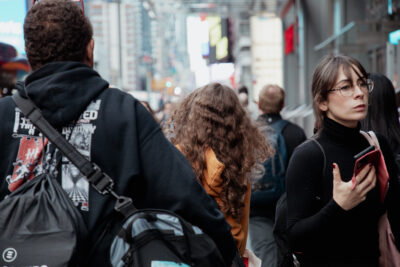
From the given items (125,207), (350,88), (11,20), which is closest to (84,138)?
(125,207)

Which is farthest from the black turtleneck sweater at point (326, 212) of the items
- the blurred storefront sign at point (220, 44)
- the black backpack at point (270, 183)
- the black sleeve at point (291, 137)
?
the blurred storefront sign at point (220, 44)

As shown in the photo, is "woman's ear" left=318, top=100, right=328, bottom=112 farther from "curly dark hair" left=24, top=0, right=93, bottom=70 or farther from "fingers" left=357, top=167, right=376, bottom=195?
"curly dark hair" left=24, top=0, right=93, bottom=70

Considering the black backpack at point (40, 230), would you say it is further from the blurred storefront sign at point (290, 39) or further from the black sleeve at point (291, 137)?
the blurred storefront sign at point (290, 39)

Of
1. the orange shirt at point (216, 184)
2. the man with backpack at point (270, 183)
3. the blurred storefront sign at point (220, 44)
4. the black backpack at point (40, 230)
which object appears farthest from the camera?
the blurred storefront sign at point (220, 44)

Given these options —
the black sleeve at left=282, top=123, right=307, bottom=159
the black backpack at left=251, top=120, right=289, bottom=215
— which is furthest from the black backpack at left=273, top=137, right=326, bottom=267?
the black sleeve at left=282, top=123, right=307, bottom=159

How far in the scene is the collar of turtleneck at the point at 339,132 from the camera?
2967 mm

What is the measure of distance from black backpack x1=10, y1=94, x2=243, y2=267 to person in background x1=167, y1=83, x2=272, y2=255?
1210 millimetres

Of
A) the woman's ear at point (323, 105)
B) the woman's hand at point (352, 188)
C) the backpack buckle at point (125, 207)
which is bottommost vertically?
the woman's hand at point (352, 188)

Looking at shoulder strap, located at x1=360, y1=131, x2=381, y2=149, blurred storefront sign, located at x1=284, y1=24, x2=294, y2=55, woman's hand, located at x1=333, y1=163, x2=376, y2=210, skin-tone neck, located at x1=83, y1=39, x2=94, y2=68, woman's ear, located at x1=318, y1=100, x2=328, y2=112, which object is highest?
blurred storefront sign, located at x1=284, y1=24, x2=294, y2=55

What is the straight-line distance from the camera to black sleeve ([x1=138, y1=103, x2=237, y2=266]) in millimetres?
2115

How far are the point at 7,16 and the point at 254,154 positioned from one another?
15.5ft

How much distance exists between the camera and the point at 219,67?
1412 inches

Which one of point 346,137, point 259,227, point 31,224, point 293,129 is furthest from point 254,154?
point 293,129

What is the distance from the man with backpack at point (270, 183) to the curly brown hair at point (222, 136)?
44.5 inches
